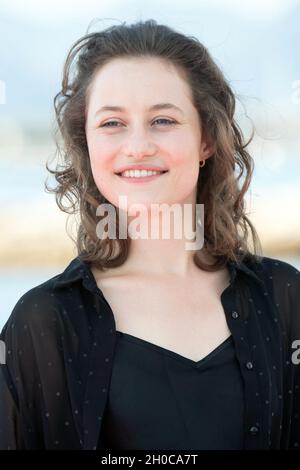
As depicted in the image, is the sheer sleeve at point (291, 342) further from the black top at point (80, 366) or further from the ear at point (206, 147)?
the ear at point (206, 147)

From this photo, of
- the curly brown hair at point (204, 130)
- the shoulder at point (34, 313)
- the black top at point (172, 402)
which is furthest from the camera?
the curly brown hair at point (204, 130)

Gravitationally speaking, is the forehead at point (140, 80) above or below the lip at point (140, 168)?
above

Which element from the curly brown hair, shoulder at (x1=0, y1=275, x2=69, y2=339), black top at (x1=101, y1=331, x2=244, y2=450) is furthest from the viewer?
the curly brown hair

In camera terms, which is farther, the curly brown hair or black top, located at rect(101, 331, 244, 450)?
the curly brown hair

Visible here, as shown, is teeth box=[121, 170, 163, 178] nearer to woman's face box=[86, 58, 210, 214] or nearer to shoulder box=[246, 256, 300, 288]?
woman's face box=[86, 58, 210, 214]

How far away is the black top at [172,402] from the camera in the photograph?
178cm

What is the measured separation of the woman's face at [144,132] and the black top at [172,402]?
0.42 metres

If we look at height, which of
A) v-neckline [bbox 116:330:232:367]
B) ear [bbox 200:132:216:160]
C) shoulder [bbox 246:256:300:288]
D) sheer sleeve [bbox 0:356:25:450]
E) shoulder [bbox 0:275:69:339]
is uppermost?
ear [bbox 200:132:216:160]

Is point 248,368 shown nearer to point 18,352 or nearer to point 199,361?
point 199,361

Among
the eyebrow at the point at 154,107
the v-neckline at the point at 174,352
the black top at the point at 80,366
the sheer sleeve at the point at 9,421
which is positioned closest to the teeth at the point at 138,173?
the eyebrow at the point at 154,107

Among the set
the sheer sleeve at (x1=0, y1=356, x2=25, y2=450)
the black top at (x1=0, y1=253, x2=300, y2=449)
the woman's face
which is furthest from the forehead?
the sheer sleeve at (x1=0, y1=356, x2=25, y2=450)

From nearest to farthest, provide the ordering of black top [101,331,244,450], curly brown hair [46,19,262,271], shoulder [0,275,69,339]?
black top [101,331,244,450] < shoulder [0,275,69,339] < curly brown hair [46,19,262,271]

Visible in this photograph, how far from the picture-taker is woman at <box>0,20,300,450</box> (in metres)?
1.81
